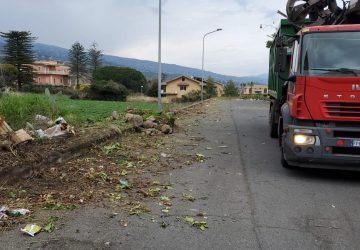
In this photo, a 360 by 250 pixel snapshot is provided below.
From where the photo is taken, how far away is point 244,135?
14.7 m

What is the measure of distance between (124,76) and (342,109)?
93.3 meters

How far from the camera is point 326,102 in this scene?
763cm

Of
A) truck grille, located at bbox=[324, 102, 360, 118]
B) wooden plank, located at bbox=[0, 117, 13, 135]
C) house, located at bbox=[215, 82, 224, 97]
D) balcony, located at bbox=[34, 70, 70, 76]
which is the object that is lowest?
house, located at bbox=[215, 82, 224, 97]

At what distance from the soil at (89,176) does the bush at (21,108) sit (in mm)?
1238

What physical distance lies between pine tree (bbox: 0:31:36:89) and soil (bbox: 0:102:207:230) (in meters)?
72.6

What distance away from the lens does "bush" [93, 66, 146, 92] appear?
97.5 meters

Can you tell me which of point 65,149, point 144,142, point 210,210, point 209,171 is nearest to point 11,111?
point 65,149

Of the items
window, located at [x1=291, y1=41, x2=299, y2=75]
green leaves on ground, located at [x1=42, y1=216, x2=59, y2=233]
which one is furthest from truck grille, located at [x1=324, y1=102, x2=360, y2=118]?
green leaves on ground, located at [x1=42, y1=216, x2=59, y2=233]

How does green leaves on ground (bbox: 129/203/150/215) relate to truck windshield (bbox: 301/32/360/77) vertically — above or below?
below

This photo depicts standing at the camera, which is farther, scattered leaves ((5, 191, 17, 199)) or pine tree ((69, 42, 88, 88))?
pine tree ((69, 42, 88, 88))

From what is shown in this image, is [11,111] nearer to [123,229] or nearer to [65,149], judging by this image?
[65,149]

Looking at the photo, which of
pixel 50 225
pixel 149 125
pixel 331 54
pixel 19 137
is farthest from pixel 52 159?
pixel 149 125

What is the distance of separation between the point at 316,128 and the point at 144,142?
5.32 meters

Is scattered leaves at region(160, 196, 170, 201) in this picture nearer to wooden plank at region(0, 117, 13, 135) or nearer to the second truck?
the second truck
